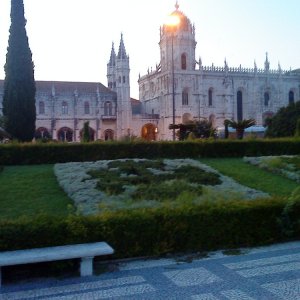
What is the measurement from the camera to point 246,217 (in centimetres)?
854

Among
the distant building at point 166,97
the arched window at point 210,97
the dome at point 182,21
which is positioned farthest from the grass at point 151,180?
the dome at point 182,21

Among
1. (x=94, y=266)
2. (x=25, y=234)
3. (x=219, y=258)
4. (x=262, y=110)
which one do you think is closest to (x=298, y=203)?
(x=219, y=258)

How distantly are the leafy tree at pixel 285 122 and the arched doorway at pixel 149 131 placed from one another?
3200cm

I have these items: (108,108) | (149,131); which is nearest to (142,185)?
(108,108)

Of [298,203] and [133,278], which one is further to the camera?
[298,203]

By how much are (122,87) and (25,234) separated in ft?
185

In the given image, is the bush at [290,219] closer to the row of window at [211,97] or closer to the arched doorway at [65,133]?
the arched doorway at [65,133]

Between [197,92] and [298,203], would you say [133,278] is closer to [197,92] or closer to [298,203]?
[298,203]

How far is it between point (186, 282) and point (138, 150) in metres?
12.8

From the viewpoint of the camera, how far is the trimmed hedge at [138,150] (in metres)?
17.8

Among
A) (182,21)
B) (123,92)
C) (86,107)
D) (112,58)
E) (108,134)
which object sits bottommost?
(108,134)

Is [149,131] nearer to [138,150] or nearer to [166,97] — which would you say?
[166,97]

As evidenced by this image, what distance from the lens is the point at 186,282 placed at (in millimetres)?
6438

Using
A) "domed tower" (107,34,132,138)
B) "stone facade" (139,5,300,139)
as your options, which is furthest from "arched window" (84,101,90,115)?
"stone facade" (139,5,300,139)
